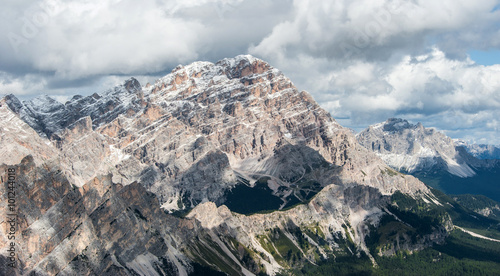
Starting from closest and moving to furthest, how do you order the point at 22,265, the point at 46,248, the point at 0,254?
1. the point at 0,254
2. the point at 22,265
3. the point at 46,248

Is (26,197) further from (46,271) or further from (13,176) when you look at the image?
(46,271)

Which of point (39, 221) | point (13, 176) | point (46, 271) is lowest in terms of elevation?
point (46, 271)

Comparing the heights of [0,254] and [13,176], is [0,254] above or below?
below

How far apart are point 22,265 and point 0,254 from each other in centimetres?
1465

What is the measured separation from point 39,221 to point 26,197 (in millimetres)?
10100

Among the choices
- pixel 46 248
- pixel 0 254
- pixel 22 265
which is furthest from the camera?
pixel 46 248

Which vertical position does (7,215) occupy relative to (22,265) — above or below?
above

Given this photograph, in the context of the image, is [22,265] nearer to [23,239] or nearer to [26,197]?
[23,239]

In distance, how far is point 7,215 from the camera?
18212cm

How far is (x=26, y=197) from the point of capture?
653ft

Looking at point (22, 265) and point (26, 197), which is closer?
point (22, 265)

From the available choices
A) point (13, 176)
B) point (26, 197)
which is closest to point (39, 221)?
point (26, 197)

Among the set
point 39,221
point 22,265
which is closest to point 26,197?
point 39,221

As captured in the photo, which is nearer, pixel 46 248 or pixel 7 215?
pixel 7 215
